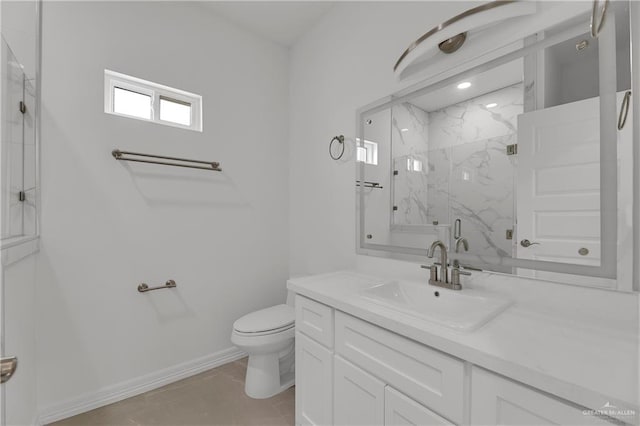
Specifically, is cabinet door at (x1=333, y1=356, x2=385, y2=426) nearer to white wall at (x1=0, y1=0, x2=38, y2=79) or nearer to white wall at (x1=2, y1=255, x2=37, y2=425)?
white wall at (x1=2, y1=255, x2=37, y2=425)

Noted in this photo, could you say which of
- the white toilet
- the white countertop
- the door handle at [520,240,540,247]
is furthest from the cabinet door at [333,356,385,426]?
the door handle at [520,240,540,247]

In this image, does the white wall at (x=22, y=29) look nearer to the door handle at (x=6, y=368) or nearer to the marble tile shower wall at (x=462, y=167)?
the door handle at (x=6, y=368)

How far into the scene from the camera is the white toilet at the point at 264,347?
1.73 metres

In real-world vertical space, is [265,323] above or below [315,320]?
below

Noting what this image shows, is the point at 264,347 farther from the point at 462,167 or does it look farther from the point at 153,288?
the point at 462,167

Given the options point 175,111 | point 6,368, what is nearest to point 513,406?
point 6,368

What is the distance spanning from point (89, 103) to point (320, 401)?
2.12 meters

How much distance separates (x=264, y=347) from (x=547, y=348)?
1455mm

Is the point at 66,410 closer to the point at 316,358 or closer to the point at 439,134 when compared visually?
the point at 316,358

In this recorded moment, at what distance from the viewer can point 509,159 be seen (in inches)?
46.7

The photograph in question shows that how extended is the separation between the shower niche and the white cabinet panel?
5.08 ft

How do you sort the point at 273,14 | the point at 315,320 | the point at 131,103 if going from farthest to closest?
the point at 273,14, the point at 131,103, the point at 315,320

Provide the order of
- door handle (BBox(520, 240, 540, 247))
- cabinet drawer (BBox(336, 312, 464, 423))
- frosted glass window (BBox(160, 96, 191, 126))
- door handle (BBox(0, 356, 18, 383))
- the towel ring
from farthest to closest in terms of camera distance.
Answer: frosted glass window (BBox(160, 96, 191, 126)), the towel ring, door handle (BBox(520, 240, 540, 247)), cabinet drawer (BBox(336, 312, 464, 423)), door handle (BBox(0, 356, 18, 383))

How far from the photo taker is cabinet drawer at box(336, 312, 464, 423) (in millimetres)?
787
